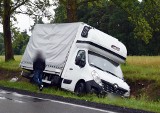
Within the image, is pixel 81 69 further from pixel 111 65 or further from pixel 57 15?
pixel 57 15

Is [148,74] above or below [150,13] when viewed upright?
below

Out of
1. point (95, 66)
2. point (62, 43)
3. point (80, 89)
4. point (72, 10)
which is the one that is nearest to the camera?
point (80, 89)

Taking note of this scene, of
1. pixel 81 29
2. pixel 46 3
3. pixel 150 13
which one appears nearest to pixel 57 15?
pixel 46 3

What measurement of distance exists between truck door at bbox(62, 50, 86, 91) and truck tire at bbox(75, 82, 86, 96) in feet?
0.70

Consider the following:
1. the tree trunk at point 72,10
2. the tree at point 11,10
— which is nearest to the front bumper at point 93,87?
the tree trunk at point 72,10

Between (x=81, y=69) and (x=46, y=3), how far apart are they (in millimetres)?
18018

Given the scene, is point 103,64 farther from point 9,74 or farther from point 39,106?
point 9,74

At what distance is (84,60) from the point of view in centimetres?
1559

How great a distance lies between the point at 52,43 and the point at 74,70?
296 cm

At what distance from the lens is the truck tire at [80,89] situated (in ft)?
49.1

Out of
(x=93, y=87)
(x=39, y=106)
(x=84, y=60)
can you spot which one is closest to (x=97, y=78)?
(x=93, y=87)

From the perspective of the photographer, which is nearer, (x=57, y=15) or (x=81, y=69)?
(x=81, y=69)

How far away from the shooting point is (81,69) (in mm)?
15461

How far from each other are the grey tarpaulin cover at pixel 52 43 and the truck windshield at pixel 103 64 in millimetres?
1570
